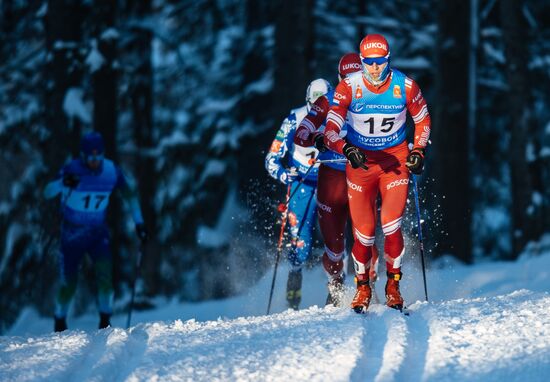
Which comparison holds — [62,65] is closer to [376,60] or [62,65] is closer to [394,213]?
[376,60]

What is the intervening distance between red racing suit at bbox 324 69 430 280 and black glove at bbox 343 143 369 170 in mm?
108

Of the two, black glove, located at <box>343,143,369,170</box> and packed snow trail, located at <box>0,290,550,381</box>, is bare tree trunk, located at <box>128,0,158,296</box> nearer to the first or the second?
black glove, located at <box>343,143,369,170</box>

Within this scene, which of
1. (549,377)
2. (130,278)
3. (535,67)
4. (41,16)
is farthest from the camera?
(130,278)

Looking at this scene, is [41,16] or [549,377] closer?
[549,377]

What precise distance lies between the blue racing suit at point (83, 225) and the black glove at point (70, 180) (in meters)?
0.08

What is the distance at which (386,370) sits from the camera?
5.82 m

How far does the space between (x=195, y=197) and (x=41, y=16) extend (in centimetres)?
510

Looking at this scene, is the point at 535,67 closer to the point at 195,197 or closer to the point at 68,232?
the point at 195,197

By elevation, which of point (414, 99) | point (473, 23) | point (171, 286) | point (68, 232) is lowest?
point (171, 286)

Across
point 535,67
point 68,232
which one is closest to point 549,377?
point 68,232

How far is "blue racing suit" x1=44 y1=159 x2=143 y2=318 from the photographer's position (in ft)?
34.9

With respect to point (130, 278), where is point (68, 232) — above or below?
above

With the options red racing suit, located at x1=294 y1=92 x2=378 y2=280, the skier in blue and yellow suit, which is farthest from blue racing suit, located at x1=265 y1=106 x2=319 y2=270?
the skier in blue and yellow suit

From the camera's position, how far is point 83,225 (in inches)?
A: 422
